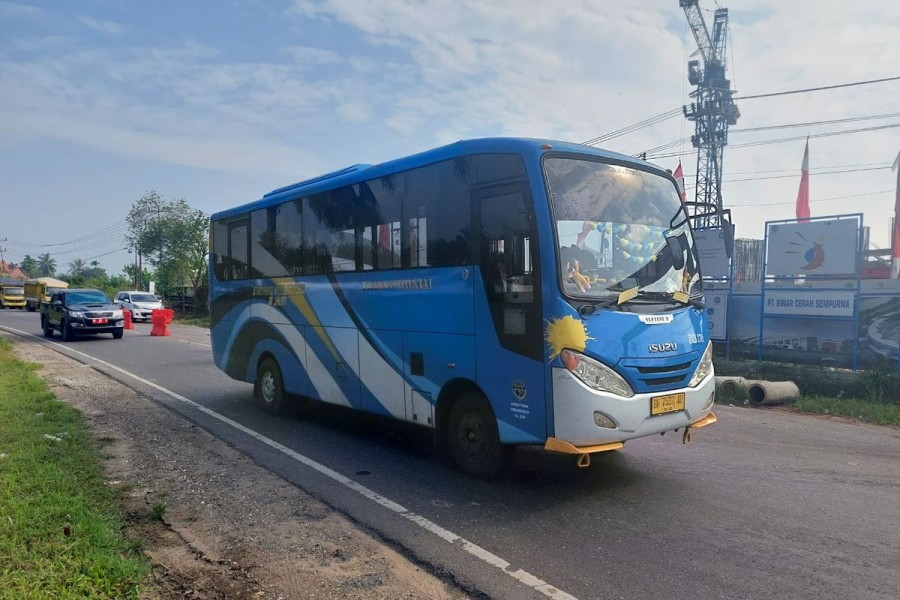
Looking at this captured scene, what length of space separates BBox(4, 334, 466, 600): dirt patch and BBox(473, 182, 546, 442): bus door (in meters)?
1.67

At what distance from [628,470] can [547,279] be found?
2443 mm

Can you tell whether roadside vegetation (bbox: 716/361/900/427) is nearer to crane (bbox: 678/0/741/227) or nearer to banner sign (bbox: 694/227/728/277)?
banner sign (bbox: 694/227/728/277)

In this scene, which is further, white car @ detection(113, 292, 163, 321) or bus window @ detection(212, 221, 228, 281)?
white car @ detection(113, 292, 163, 321)

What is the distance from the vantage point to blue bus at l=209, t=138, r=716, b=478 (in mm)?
5410

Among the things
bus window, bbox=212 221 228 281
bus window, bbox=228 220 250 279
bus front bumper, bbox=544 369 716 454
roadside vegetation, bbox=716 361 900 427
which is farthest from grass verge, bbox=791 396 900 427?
bus window, bbox=212 221 228 281

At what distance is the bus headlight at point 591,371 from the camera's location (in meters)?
5.30

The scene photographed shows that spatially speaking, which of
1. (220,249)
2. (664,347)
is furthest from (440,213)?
(220,249)

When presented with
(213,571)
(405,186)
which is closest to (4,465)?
(213,571)

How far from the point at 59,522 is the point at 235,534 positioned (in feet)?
4.16

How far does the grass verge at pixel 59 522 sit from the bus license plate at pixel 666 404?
4.04m

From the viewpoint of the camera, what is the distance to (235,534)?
5008mm

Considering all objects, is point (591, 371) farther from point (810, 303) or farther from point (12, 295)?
point (12, 295)

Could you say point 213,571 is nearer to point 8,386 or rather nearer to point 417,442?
point 417,442

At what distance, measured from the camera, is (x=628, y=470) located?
662 centimetres
